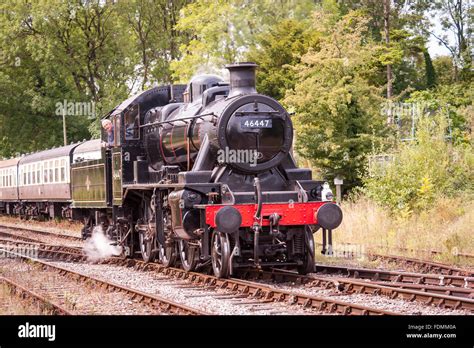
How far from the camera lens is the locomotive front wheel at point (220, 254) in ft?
41.3

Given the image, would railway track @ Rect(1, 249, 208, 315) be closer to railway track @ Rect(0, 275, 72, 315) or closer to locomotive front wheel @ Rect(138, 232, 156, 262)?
railway track @ Rect(0, 275, 72, 315)

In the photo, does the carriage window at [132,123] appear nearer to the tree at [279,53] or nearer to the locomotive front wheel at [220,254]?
the locomotive front wheel at [220,254]

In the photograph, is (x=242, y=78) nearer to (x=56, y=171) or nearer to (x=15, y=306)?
(x=15, y=306)

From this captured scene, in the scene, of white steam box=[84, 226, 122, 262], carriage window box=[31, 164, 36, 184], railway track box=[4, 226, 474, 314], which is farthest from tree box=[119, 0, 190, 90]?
railway track box=[4, 226, 474, 314]

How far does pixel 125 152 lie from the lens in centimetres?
1634

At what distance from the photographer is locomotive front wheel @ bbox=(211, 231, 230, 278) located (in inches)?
496

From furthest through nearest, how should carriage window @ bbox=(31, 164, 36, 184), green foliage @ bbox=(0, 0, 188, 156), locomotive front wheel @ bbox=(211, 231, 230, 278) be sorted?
1. green foliage @ bbox=(0, 0, 188, 156)
2. carriage window @ bbox=(31, 164, 36, 184)
3. locomotive front wheel @ bbox=(211, 231, 230, 278)

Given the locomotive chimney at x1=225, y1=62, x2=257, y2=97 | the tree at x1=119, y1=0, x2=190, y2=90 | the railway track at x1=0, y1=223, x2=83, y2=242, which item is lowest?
the railway track at x1=0, y1=223, x2=83, y2=242

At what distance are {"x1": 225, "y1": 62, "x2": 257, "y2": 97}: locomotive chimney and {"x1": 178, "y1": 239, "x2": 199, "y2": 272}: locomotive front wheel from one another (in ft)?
9.56

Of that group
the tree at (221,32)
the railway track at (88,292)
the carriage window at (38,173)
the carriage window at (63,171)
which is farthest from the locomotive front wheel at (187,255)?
the tree at (221,32)

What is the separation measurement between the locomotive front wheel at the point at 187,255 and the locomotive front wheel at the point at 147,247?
4.00 ft

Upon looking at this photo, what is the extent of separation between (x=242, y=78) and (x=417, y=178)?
7.11 meters

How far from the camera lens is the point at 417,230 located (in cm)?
1717

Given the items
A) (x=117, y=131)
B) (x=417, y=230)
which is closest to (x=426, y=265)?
(x=417, y=230)
